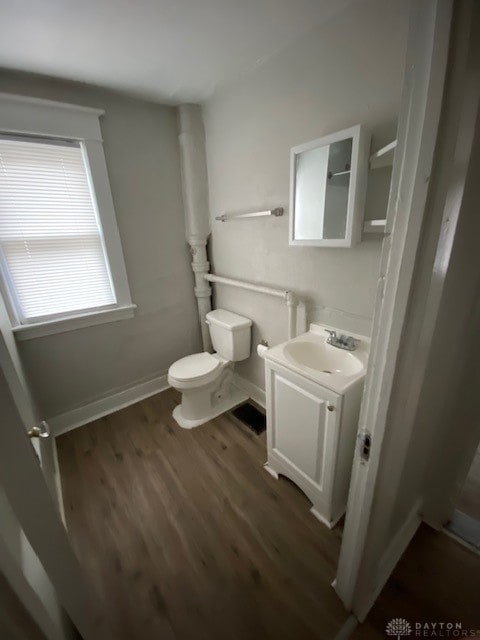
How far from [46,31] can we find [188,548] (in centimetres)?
250

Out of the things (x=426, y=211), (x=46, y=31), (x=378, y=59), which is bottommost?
(x=426, y=211)

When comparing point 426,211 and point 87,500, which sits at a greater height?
point 426,211

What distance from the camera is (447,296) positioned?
2.35 ft

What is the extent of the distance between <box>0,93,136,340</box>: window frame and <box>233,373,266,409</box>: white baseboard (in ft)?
3.70

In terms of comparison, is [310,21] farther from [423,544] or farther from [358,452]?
[423,544]

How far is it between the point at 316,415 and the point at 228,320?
110cm

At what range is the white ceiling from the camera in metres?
1.05

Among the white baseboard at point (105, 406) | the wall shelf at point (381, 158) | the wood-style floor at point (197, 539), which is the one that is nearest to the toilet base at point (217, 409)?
the wood-style floor at point (197, 539)

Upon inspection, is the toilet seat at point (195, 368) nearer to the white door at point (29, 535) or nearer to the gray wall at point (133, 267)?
the gray wall at point (133, 267)

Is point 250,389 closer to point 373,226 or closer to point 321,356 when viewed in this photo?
point 321,356

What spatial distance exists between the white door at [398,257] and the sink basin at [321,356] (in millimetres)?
551

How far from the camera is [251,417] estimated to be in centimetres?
203

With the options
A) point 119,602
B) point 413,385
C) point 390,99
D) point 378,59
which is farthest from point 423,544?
point 378,59

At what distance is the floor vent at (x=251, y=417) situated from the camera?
193 cm
